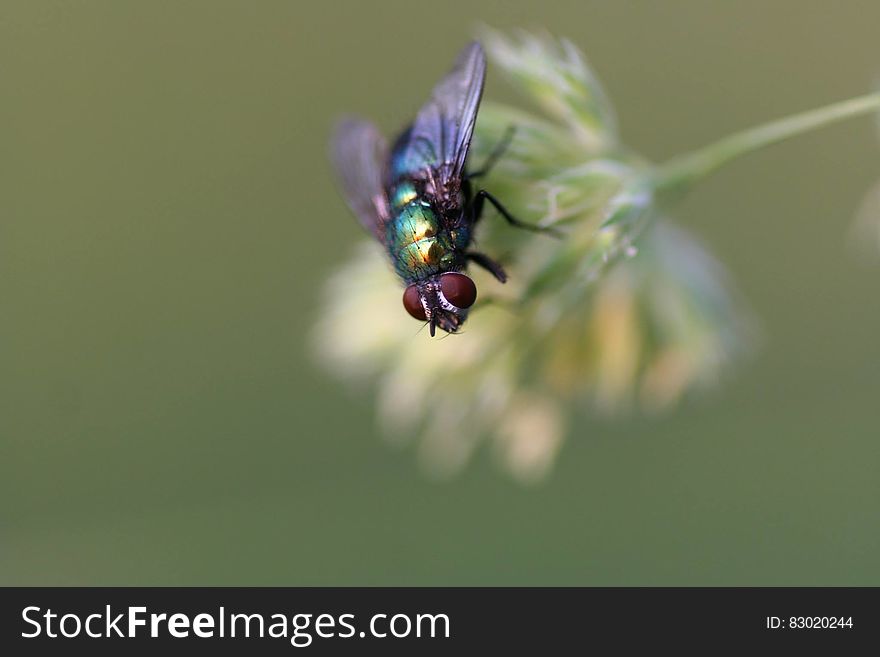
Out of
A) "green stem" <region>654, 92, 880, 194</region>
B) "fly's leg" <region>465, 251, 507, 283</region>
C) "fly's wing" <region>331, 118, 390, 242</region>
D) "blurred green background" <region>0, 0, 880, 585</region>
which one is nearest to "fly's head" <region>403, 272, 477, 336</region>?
"fly's leg" <region>465, 251, 507, 283</region>

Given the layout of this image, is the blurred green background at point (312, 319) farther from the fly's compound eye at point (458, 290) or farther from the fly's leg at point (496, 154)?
the fly's compound eye at point (458, 290)

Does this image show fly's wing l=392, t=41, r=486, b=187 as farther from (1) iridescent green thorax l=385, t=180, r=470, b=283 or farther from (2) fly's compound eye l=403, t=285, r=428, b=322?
Answer: (2) fly's compound eye l=403, t=285, r=428, b=322

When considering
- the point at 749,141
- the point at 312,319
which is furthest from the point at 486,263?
the point at 312,319

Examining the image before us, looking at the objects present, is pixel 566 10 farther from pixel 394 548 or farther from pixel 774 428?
pixel 394 548

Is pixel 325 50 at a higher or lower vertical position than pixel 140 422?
higher

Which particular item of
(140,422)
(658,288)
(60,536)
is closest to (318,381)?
(140,422)

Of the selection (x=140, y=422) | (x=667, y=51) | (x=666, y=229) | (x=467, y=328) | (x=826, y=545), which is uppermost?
(x=667, y=51)
